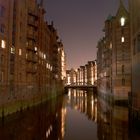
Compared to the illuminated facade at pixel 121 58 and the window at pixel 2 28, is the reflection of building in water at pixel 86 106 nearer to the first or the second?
the illuminated facade at pixel 121 58

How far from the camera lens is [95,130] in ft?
149

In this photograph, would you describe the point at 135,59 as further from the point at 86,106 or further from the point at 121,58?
the point at 86,106

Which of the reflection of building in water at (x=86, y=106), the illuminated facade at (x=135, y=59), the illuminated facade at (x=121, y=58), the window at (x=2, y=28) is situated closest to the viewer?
the illuminated facade at (x=135, y=59)

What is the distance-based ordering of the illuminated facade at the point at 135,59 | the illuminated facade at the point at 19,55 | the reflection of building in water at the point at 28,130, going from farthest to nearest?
the illuminated facade at the point at 19,55 < the illuminated facade at the point at 135,59 < the reflection of building in water at the point at 28,130

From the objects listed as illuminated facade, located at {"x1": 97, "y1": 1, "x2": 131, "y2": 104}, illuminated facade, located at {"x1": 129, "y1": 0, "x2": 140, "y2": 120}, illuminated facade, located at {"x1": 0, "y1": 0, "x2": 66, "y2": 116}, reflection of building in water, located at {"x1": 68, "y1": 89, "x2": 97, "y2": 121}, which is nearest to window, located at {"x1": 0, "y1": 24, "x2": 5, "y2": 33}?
illuminated facade, located at {"x1": 0, "y1": 0, "x2": 66, "y2": 116}

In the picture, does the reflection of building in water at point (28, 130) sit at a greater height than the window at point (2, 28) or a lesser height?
lesser

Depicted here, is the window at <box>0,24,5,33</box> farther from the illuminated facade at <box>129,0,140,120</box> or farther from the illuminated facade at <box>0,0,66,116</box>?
the illuminated facade at <box>129,0,140,120</box>

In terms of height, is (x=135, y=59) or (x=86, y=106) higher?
(x=135, y=59)

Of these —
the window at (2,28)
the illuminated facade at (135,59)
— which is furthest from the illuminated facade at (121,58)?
the window at (2,28)

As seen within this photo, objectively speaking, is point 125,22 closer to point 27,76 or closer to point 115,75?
point 115,75

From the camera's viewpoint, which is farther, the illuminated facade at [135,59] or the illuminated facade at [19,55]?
the illuminated facade at [19,55]

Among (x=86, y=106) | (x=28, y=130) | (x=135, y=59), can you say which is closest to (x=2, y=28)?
(x=28, y=130)

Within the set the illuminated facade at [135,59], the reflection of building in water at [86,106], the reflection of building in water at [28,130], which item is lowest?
the reflection of building in water at [86,106]

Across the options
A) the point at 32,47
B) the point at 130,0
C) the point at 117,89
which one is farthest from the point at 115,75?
the point at 130,0
